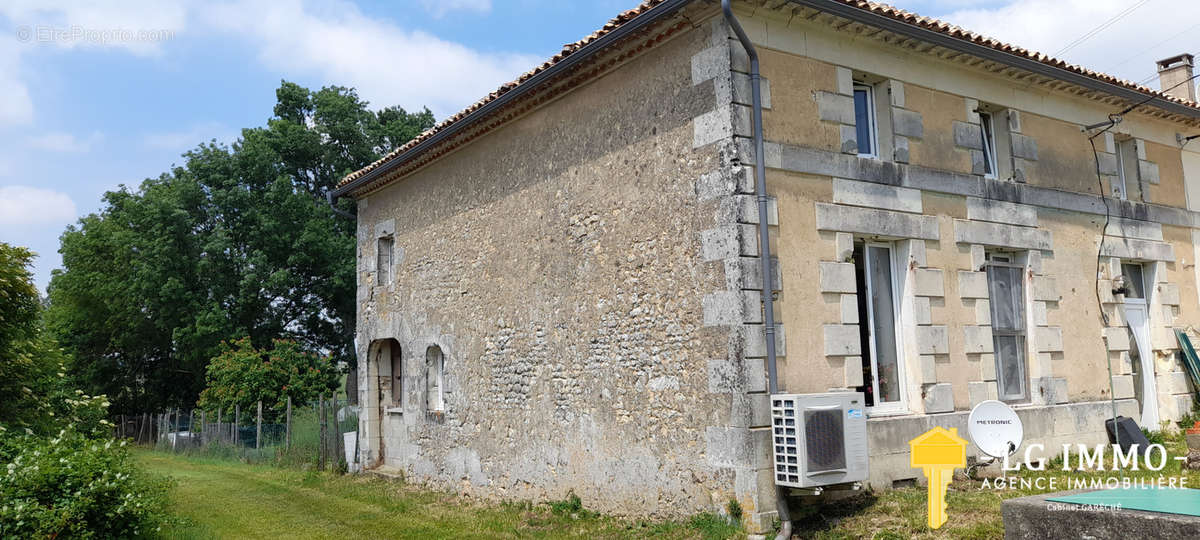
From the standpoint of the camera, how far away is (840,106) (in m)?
8.66

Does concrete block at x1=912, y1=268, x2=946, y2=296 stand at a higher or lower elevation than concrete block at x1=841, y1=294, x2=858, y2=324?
higher

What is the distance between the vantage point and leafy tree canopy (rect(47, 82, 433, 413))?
24625 mm

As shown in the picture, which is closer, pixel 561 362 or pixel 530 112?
pixel 561 362

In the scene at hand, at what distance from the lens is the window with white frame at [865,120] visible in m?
9.05

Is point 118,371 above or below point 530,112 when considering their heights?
below

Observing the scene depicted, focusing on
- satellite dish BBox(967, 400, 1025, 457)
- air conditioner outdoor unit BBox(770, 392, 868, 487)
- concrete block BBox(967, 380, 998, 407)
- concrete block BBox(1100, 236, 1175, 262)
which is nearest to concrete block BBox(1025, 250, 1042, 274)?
concrete block BBox(1100, 236, 1175, 262)

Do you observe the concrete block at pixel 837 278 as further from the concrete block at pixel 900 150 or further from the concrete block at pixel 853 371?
the concrete block at pixel 900 150

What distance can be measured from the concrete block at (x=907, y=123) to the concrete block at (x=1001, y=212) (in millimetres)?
1016

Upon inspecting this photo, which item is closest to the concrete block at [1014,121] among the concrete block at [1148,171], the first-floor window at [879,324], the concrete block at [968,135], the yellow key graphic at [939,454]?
the concrete block at [968,135]

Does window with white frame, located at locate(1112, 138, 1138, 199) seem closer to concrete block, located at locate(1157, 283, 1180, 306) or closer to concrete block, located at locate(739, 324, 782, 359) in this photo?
concrete block, located at locate(1157, 283, 1180, 306)

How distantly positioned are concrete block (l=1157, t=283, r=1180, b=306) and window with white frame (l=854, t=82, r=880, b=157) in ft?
18.0

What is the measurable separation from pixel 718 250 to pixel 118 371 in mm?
27017

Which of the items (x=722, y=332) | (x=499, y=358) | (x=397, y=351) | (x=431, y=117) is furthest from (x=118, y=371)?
(x=722, y=332)

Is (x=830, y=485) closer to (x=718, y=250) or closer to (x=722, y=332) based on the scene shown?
(x=722, y=332)
